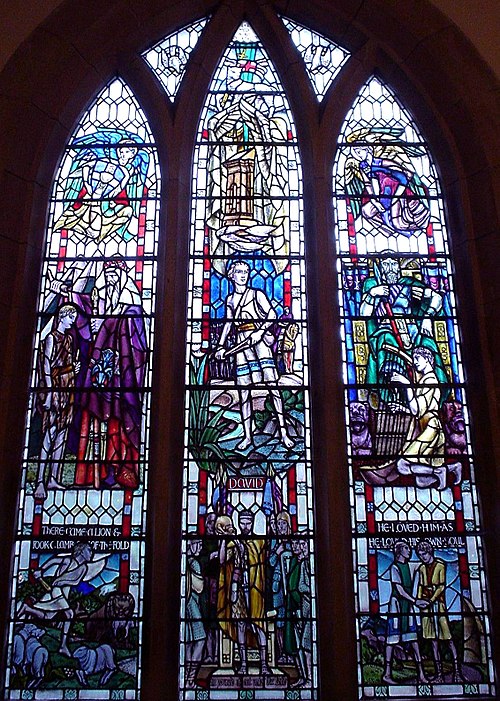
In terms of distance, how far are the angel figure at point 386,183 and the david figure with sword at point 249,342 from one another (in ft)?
2.83

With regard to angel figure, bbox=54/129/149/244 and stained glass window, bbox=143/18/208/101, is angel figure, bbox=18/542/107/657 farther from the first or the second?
stained glass window, bbox=143/18/208/101

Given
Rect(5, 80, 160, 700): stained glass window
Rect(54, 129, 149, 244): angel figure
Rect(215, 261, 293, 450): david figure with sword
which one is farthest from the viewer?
Rect(54, 129, 149, 244): angel figure

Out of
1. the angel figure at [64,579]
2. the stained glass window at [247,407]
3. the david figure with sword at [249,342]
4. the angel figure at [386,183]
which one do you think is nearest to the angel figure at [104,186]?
the stained glass window at [247,407]

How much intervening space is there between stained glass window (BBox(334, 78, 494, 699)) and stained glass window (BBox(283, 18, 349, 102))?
0.26 metres

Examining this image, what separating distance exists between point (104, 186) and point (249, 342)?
1459 mm

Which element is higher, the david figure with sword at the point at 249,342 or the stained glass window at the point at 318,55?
the stained glass window at the point at 318,55

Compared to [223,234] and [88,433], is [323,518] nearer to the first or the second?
[88,433]

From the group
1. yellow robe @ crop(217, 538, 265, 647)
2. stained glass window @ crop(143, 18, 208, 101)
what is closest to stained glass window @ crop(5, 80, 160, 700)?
stained glass window @ crop(143, 18, 208, 101)

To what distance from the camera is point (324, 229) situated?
551 centimetres

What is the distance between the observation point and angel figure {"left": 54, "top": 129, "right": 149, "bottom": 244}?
5.66 m

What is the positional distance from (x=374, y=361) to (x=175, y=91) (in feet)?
7.51

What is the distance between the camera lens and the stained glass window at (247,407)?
464 cm

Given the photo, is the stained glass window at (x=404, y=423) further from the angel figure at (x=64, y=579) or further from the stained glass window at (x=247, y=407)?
the angel figure at (x=64, y=579)

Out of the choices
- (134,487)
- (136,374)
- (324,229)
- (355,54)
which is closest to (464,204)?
(324,229)
